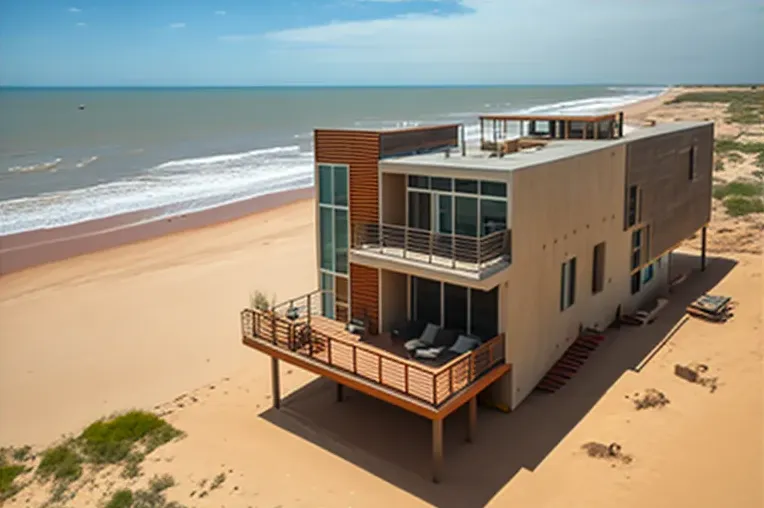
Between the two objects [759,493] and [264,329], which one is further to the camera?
[264,329]

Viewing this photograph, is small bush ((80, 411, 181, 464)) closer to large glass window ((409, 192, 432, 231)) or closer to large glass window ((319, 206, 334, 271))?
large glass window ((319, 206, 334, 271))

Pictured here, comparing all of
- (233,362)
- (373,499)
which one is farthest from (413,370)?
(233,362)

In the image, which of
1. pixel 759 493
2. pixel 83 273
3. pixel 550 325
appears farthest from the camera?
pixel 83 273

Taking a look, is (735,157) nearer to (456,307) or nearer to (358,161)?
(456,307)

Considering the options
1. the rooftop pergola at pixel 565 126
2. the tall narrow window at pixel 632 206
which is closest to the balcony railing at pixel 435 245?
the rooftop pergola at pixel 565 126

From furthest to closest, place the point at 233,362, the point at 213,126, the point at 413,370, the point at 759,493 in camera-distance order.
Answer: the point at 213,126 → the point at 233,362 → the point at 413,370 → the point at 759,493

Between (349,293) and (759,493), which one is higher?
(349,293)

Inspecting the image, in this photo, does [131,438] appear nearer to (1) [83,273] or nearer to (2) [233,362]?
(2) [233,362]

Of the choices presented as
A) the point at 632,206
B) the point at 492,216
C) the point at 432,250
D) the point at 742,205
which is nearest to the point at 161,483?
the point at 432,250

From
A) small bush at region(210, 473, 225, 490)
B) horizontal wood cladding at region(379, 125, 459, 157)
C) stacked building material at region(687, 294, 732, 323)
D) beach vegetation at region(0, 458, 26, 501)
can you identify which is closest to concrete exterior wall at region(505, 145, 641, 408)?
stacked building material at region(687, 294, 732, 323)
